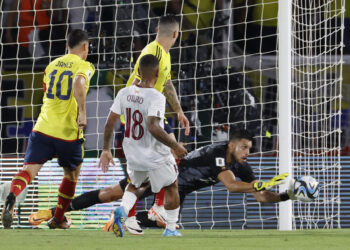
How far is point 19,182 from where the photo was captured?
7.17 m

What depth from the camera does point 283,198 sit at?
781 centimetres

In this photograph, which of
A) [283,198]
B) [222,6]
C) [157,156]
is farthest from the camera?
[222,6]

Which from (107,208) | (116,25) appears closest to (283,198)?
(107,208)

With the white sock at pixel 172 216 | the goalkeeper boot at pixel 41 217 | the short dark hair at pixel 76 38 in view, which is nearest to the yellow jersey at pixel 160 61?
the short dark hair at pixel 76 38

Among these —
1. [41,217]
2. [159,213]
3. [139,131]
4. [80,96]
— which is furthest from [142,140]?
[41,217]

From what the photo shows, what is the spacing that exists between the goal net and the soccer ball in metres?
3.32

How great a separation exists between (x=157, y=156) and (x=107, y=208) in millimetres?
4451

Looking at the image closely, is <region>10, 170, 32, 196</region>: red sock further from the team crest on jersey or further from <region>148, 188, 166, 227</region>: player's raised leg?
the team crest on jersey

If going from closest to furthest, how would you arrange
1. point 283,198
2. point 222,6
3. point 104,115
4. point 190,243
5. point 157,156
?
point 190,243, point 157,156, point 283,198, point 104,115, point 222,6

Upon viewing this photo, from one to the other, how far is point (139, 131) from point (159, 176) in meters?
0.39

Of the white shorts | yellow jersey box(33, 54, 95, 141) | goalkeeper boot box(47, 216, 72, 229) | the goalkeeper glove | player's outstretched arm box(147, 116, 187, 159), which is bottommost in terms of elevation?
goalkeeper boot box(47, 216, 72, 229)

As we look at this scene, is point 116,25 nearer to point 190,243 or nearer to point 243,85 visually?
point 243,85

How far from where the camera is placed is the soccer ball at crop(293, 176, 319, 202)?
729cm

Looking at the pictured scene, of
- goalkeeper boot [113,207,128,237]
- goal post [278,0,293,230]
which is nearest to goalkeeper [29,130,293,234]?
goal post [278,0,293,230]
